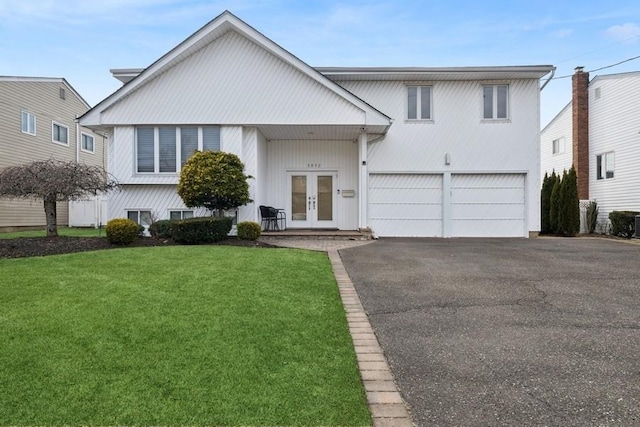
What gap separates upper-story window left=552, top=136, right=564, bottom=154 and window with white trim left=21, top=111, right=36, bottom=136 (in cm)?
2546

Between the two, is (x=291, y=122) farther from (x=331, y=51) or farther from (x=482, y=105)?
(x=331, y=51)

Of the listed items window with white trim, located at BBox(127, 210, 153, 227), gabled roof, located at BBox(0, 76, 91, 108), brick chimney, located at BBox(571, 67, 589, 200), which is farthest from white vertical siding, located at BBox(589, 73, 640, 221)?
gabled roof, located at BBox(0, 76, 91, 108)

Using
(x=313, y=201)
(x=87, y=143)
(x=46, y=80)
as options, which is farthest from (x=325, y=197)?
(x=87, y=143)

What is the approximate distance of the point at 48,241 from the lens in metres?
11.0

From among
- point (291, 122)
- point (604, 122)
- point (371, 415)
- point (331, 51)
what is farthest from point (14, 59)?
point (604, 122)

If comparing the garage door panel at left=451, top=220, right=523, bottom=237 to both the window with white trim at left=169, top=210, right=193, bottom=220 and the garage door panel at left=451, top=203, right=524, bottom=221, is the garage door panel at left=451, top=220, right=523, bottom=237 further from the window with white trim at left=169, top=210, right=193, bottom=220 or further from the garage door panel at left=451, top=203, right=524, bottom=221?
the window with white trim at left=169, top=210, right=193, bottom=220

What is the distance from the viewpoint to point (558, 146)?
22.5 meters

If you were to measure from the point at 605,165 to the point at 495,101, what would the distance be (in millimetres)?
7535

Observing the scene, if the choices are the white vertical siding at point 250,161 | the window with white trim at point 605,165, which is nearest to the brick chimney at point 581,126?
the window with white trim at point 605,165

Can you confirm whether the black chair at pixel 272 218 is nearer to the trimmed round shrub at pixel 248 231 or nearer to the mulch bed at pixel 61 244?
the trimmed round shrub at pixel 248 231

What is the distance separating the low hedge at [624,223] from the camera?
1596 centimetres

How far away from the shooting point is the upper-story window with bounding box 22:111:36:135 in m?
19.5

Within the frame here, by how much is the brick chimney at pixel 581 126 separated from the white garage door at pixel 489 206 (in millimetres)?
6665

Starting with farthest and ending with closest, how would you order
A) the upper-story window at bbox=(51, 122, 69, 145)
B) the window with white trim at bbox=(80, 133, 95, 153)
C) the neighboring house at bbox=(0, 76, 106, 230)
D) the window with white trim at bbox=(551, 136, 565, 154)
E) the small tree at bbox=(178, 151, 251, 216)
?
the window with white trim at bbox=(80, 133, 95, 153), the window with white trim at bbox=(551, 136, 565, 154), the upper-story window at bbox=(51, 122, 69, 145), the neighboring house at bbox=(0, 76, 106, 230), the small tree at bbox=(178, 151, 251, 216)
